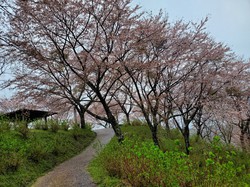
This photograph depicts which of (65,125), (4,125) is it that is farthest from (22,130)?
(65,125)

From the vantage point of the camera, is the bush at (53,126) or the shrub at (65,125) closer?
the bush at (53,126)

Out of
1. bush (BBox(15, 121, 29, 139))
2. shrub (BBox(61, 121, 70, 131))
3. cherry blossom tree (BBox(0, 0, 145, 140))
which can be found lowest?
bush (BBox(15, 121, 29, 139))

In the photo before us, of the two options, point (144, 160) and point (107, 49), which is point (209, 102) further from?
point (144, 160)

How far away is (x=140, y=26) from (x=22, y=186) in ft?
24.9

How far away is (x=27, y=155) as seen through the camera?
26.8 ft

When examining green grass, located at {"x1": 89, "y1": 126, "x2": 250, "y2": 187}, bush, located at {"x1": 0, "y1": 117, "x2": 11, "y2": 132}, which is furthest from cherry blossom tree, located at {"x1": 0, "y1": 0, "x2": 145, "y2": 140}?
green grass, located at {"x1": 89, "y1": 126, "x2": 250, "y2": 187}

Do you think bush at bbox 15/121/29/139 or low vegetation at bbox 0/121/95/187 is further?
bush at bbox 15/121/29/139

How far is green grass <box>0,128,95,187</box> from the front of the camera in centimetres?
662

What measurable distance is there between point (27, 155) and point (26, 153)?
0.15 metres

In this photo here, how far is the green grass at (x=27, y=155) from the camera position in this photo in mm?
6625

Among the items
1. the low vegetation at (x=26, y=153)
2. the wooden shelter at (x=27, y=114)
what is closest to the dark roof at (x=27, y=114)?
the wooden shelter at (x=27, y=114)

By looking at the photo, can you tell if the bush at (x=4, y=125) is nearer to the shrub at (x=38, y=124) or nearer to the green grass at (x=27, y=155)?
the green grass at (x=27, y=155)

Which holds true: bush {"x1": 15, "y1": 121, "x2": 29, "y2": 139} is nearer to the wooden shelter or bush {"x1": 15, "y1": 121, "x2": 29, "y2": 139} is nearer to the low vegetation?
the low vegetation

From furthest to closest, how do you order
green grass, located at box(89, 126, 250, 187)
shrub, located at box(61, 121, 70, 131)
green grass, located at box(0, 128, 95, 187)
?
shrub, located at box(61, 121, 70, 131)
green grass, located at box(0, 128, 95, 187)
green grass, located at box(89, 126, 250, 187)
